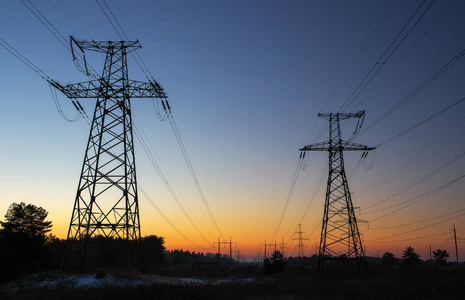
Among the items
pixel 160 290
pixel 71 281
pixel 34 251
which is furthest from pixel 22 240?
pixel 160 290

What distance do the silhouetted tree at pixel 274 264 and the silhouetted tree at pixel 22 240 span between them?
30813mm

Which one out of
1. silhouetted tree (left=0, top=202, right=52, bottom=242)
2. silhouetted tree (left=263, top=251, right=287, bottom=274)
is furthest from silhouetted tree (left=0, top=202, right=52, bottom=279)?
silhouetted tree (left=263, top=251, right=287, bottom=274)

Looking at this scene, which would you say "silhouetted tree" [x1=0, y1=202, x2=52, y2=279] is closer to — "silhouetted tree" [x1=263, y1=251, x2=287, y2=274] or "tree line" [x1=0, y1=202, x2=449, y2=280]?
"tree line" [x1=0, y1=202, x2=449, y2=280]

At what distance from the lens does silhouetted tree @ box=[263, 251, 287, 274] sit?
2054 inches

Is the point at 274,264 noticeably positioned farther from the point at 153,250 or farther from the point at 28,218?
the point at 153,250

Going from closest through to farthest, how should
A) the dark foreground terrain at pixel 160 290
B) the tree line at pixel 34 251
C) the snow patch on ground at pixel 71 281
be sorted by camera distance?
the dark foreground terrain at pixel 160 290 → the snow patch on ground at pixel 71 281 → the tree line at pixel 34 251

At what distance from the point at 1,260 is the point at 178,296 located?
27.2 m

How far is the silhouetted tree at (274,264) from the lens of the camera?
52.2 metres

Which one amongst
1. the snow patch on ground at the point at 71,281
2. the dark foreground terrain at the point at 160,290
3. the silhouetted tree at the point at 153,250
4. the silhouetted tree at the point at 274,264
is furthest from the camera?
the silhouetted tree at the point at 153,250

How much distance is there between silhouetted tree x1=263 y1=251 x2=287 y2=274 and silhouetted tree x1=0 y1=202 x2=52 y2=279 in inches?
1213

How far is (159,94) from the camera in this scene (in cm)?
2822

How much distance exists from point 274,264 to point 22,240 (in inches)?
1373

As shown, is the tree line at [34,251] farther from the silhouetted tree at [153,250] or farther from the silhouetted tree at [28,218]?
the silhouetted tree at [153,250]

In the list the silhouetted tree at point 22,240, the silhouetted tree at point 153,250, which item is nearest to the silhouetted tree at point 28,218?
the silhouetted tree at point 22,240
